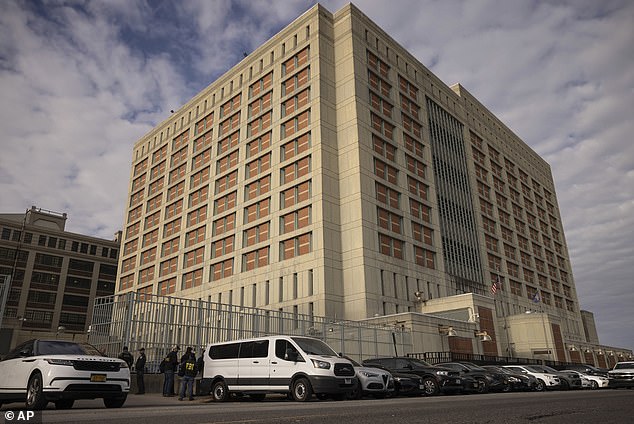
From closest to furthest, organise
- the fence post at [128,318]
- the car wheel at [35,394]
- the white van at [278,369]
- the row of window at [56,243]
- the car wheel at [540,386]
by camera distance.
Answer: the car wheel at [35,394], the white van at [278,369], the fence post at [128,318], the car wheel at [540,386], the row of window at [56,243]

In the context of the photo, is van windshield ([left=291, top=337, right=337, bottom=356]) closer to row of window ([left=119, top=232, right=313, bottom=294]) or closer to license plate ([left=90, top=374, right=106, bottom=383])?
license plate ([left=90, top=374, right=106, bottom=383])

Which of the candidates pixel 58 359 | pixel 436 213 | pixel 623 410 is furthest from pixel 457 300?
pixel 58 359

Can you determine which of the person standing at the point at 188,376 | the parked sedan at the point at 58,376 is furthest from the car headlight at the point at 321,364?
the parked sedan at the point at 58,376

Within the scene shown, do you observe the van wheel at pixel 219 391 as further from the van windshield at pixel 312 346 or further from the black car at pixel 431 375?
the black car at pixel 431 375

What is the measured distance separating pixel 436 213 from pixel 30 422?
47.8 metres

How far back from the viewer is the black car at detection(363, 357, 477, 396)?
1902 centimetres

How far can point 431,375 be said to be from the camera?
19.2m

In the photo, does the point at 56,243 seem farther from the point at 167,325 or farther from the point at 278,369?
the point at 278,369

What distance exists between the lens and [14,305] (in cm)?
A: 7375

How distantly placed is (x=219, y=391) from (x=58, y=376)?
20.6ft

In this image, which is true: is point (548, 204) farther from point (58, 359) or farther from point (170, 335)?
point (58, 359)

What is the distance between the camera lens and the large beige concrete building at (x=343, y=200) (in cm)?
4362

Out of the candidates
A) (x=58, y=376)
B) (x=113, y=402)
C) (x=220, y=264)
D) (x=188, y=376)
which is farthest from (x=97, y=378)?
(x=220, y=264)

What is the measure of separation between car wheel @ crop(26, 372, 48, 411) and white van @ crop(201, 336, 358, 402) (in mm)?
6060
